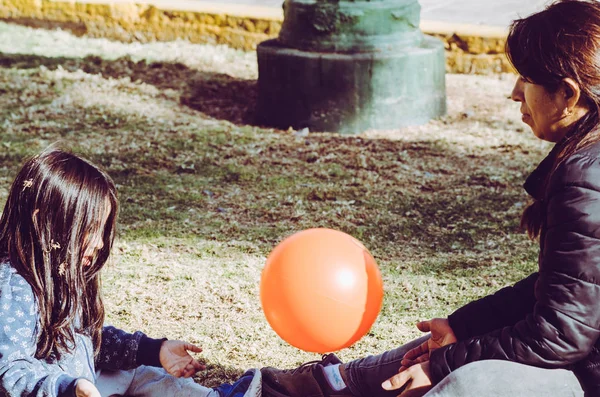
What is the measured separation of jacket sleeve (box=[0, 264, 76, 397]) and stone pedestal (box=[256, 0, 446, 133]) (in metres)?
3.91

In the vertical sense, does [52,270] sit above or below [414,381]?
above

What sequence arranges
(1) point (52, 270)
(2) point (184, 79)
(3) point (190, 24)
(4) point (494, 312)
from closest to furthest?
(1) point (52, 270)
(4) point (494, 312)
(2) point (184, 79)
(3) point (190, 24)

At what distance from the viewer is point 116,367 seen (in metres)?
2.76

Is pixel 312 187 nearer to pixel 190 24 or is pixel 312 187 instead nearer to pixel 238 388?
pixel 238 388

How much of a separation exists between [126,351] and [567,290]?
1439 millimetres

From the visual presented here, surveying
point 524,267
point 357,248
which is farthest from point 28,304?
point 524,267

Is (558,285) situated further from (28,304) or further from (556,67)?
(28,304)

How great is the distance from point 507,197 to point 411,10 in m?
1.88

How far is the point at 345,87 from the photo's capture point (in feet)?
19.6

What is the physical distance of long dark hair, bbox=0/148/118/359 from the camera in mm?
2363

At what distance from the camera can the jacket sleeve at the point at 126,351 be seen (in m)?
2.73

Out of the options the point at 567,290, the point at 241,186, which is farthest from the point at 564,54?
the point at 241,186

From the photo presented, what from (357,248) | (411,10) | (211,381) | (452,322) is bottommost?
(211,381)

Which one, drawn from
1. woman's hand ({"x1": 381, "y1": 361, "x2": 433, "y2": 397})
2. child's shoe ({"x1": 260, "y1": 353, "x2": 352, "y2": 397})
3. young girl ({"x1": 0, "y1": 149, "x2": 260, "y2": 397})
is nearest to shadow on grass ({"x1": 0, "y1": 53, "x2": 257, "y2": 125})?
child's shoe ({"x1": 260, "y1": 353, "x2": 352, "y2": 397})
